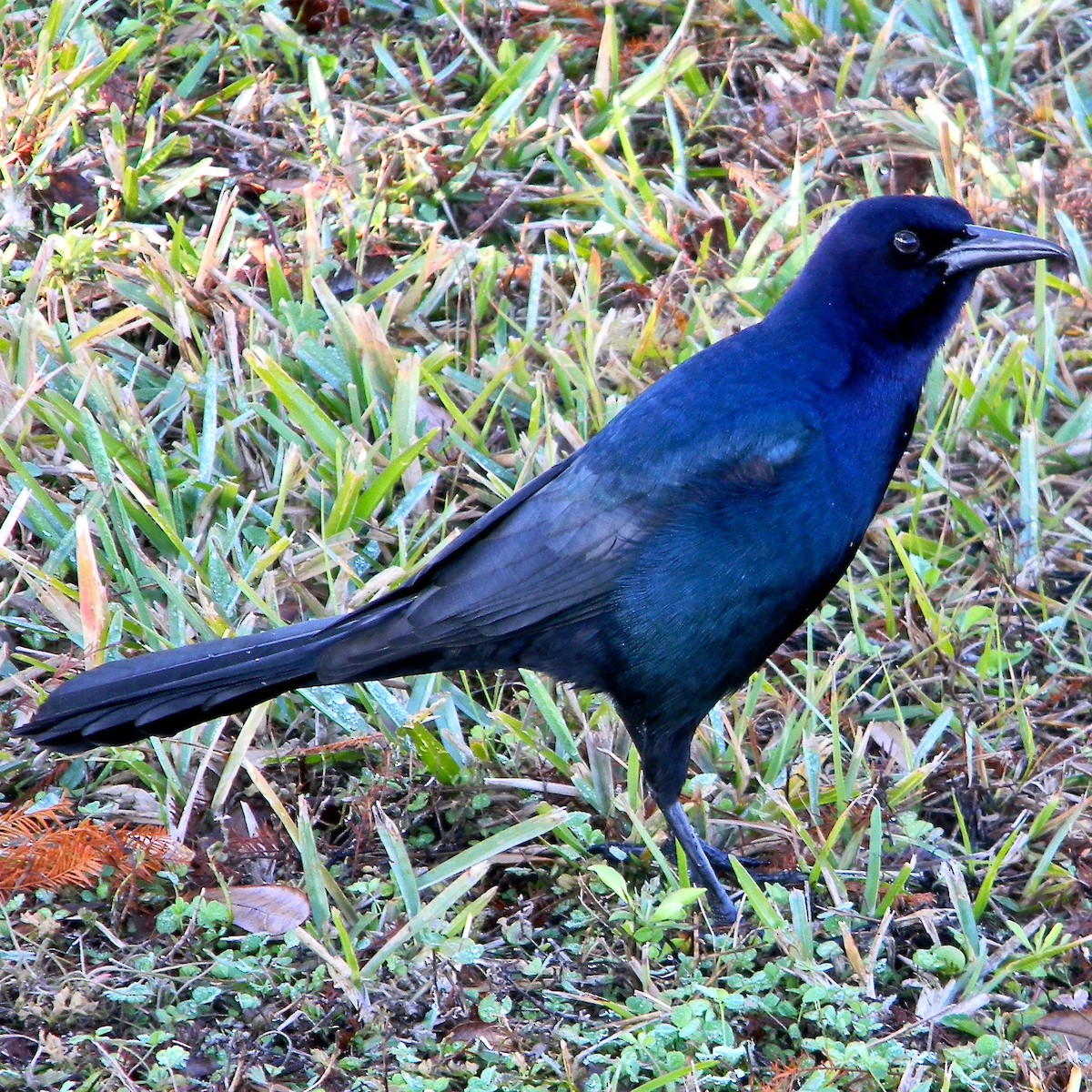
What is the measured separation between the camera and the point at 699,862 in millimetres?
3539

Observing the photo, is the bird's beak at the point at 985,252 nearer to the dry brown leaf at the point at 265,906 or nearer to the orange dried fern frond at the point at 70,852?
the dry brown leaf at the point at 265,906

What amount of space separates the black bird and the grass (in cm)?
24

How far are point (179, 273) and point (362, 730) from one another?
1.74 meters

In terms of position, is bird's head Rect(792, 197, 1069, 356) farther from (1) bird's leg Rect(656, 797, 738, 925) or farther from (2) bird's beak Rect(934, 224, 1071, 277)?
(1) bird's leg Rect(656, 797, 738, 925)

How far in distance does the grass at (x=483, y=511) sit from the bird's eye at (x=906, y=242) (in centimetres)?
87

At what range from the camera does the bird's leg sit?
353 centimetres

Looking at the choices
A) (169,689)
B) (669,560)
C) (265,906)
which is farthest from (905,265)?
(265,906)

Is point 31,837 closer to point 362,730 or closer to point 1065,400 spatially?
point 362,730

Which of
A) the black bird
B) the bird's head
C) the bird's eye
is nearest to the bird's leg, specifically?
the black bird

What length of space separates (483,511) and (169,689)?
4.31ft

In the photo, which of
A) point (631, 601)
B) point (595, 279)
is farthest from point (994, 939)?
point (595, 279)

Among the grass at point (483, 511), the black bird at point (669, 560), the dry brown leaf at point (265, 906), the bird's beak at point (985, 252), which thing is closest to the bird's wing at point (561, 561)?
the black bird at point (669, 560)

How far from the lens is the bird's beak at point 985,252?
3.78 metres

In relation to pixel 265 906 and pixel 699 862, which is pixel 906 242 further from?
pixel 265 906
